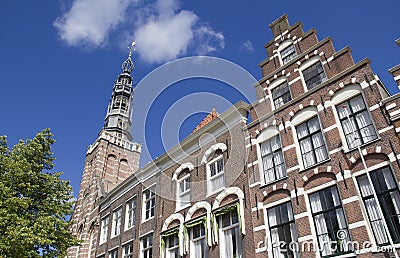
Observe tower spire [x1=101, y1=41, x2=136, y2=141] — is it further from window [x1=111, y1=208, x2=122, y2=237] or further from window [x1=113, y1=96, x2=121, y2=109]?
window [x1=111, y1=208, x2=122, y2=237]

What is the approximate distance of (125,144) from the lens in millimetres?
38625

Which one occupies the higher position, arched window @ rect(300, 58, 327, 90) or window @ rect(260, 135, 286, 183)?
arched window @ rect(300, 58, 327, 90)

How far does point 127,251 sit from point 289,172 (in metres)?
12.1

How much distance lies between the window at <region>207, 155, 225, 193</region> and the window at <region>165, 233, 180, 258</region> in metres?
3.24

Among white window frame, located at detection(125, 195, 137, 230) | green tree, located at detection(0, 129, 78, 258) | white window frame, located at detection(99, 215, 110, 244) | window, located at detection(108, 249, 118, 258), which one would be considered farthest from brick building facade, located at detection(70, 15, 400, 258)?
green tree, located at detection(0, 129, 78, 258)

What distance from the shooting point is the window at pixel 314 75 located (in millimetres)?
12668

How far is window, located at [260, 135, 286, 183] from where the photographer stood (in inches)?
486

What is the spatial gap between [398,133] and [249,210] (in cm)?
593

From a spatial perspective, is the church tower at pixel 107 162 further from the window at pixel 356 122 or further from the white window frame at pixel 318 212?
the window at pixel 356 122

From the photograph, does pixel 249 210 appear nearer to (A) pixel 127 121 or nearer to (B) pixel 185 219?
(B) pixel 185 219

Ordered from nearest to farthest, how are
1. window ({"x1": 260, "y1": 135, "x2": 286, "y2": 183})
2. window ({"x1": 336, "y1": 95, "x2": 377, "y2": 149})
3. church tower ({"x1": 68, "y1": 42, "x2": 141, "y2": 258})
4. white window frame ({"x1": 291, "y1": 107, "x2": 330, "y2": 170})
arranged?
1. window ({"x1": 336, "y1": 95, "x2": 377, "y2": 149})
2. white window frame ({"x1": 291, "y1": 107, "x2": 330, "y2": 170})
3. window ({"x1": 260, "y1": 135, "x2": 286, "y2": 183})
4. church tower ({"x1": 68, "y1": 42, "x2": 141, "y2": 258})

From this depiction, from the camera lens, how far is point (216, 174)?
15.0 metres

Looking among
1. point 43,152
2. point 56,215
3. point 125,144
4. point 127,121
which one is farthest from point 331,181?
point 127,121

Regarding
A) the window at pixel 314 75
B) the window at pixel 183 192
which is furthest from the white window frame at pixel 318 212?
the window at pixel 183 192
